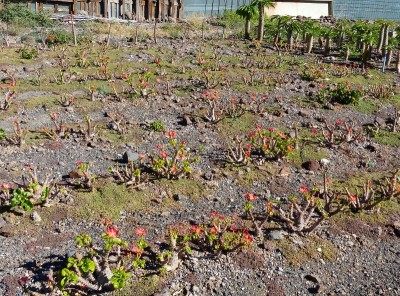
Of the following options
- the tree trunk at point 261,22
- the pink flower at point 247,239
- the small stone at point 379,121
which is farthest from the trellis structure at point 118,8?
the pink flower at point 247,239

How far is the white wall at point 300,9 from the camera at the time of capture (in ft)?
94.0

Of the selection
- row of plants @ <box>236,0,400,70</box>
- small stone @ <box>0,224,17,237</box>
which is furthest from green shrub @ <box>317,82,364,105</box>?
small stone @ <box>0,224,17,237</box>

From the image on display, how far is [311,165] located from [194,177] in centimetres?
242

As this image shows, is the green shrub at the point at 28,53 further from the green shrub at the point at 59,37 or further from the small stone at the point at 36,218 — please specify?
the small stone at the point at 36,218

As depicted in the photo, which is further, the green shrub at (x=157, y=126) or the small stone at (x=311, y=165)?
the green shrub at (x=157, y=126)

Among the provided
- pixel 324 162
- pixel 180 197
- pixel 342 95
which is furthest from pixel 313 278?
pixel 342 95

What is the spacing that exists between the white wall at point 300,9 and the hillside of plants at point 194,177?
42.2 feet

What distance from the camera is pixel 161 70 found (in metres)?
14.8

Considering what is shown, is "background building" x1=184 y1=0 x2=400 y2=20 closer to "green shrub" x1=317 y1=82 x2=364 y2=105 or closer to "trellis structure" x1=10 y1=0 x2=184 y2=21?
"trellis structure" x1=10 y1=0 x2=184 y2=21

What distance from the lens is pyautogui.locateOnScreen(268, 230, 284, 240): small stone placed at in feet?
22.2

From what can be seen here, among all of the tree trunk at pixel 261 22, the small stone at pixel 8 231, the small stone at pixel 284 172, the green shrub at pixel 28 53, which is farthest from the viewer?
the tree trunk at pixel 261 22

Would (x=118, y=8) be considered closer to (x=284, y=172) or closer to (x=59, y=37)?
(x=59, y=37)

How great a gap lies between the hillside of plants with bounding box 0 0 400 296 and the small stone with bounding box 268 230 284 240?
48 millimetres

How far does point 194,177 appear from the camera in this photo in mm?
8391
